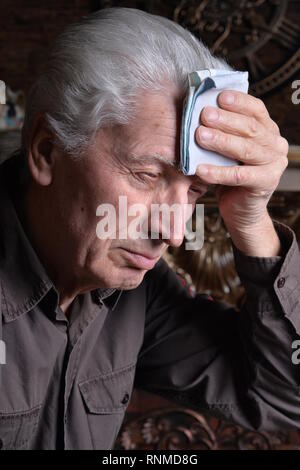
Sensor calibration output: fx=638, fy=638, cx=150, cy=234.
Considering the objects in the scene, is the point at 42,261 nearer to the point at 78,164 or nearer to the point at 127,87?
the point at 78,164

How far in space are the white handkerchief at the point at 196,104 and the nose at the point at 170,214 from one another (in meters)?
0.05

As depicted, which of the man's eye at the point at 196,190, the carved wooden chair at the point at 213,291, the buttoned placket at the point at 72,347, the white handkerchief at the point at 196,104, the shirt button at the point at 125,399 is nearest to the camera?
the white handkerchief at the point at 196,104

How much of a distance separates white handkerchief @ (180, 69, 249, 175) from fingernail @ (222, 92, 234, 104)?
1cm

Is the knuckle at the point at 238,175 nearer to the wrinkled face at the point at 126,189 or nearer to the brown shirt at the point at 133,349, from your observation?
the wrinkled face at the point at 126,189

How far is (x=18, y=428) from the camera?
42.2 inches

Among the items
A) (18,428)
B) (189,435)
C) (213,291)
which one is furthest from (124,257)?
(189,435)

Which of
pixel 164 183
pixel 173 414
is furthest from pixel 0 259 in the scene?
pixel 173 414

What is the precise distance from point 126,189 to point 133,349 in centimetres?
42

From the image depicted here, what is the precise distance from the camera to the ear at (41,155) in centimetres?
101

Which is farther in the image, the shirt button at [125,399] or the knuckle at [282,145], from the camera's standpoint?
the shirt button at [125,399]

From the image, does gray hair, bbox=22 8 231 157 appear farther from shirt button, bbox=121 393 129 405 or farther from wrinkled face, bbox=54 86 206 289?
shirt button, bbox=121 393 129 405

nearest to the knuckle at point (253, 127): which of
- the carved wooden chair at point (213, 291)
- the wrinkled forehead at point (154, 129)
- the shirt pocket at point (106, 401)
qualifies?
the wrinkled forehead at point (154, 129)

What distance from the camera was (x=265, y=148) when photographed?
3.21 feet

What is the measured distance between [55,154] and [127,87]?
16cm
